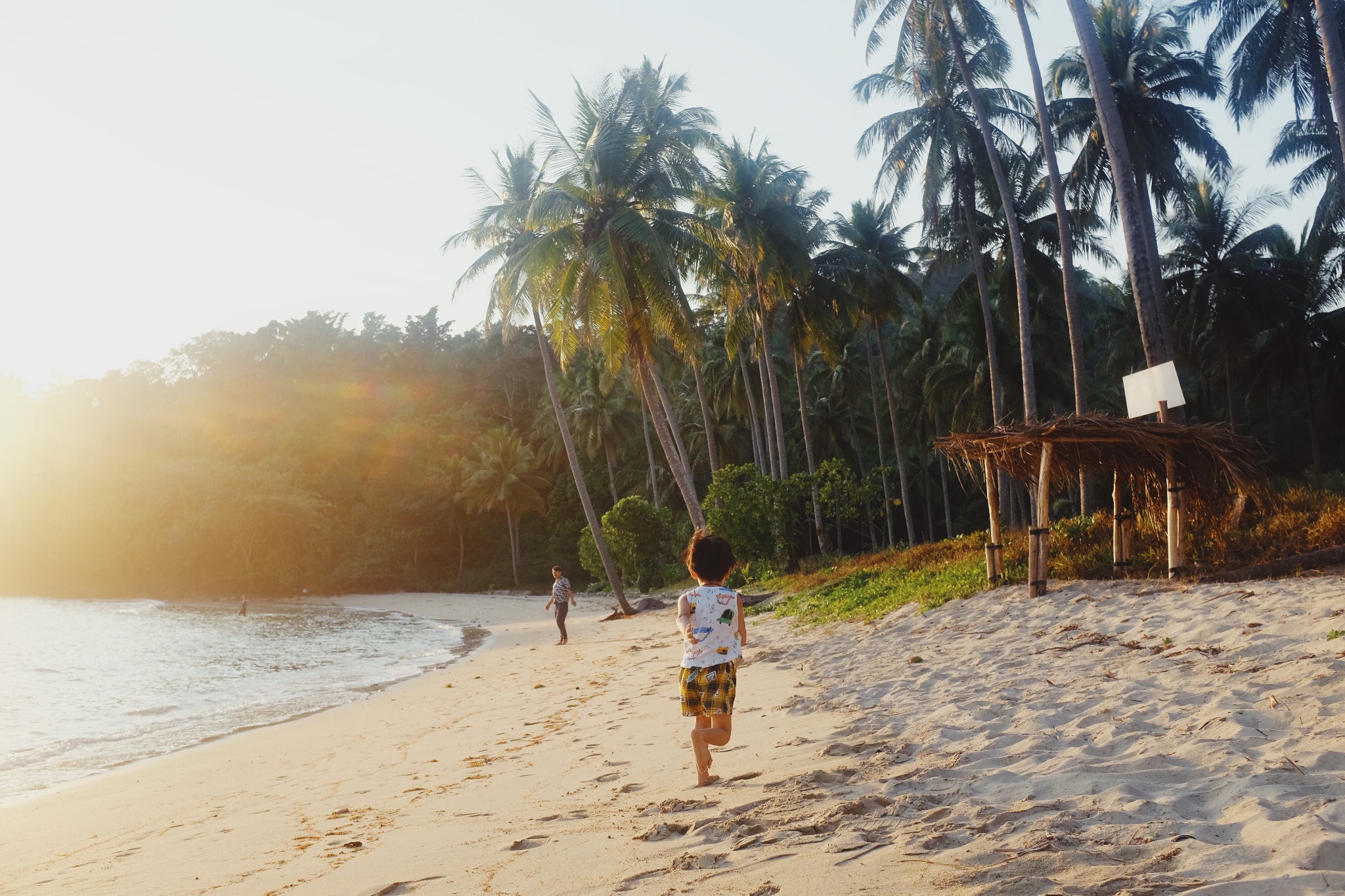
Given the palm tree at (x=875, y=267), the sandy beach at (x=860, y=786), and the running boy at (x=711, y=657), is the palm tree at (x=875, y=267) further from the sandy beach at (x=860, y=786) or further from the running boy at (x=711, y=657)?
the running boy at (x=711, y=657)

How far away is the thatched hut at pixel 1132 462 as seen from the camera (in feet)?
27.2

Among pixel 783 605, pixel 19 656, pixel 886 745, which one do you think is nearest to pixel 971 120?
pixel 783 605

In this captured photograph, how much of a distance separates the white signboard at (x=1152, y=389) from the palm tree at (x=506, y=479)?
36874 mm

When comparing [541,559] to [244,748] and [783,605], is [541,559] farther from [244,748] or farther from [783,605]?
[244,748]

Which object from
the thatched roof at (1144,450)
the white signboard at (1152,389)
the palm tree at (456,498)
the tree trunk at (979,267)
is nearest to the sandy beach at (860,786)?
the thatched roof at (1144,450)

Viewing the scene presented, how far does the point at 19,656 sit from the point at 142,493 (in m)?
33.8

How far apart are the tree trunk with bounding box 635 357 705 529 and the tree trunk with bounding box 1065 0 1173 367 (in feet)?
30.0

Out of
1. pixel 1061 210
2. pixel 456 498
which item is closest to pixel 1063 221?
pixel 1061 210

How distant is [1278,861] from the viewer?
8.09 feet

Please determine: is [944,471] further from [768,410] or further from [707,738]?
[707,738]

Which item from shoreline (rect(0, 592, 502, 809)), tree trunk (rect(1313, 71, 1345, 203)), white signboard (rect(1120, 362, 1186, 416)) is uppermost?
tree trunk (rect(1313, 71, 1345, 203))

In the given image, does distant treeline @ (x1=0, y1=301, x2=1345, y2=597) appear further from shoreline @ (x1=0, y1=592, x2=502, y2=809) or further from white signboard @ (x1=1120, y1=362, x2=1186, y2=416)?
white signboard @ (x1=1120, y1=362, x2=1186, y2=416)

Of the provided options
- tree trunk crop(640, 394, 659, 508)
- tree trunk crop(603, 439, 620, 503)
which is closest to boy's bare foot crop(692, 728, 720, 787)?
tree trunk crop(640, 394, 659, 508)

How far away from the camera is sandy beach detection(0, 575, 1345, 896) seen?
2.86 metres
